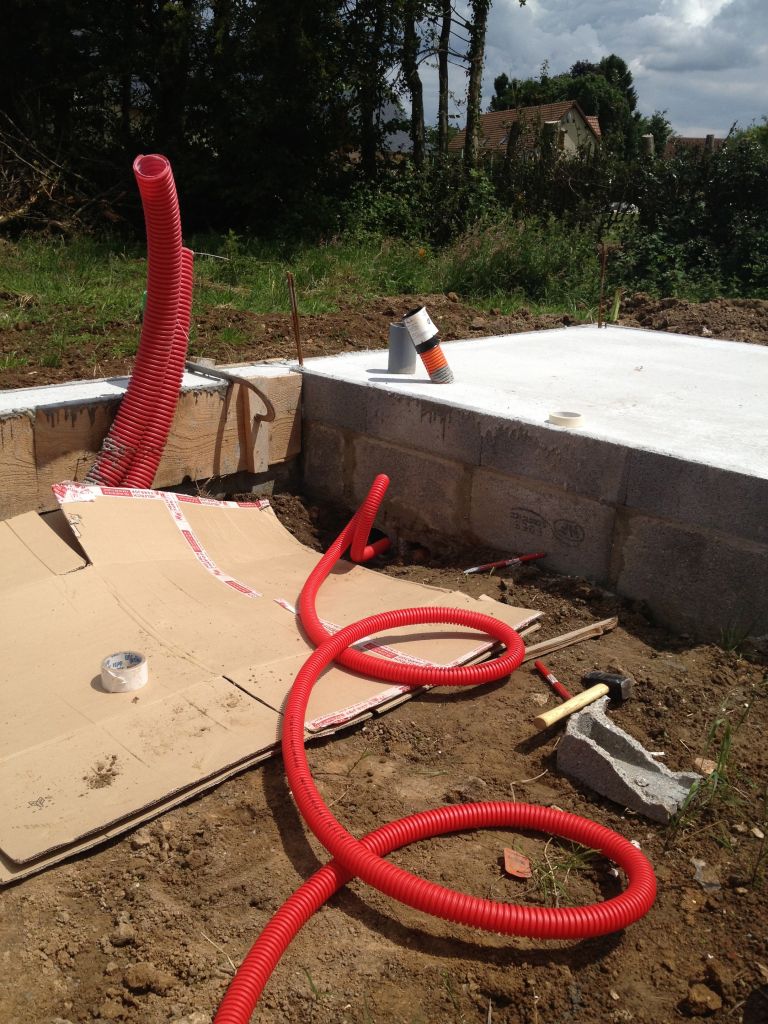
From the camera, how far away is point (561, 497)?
364 cm

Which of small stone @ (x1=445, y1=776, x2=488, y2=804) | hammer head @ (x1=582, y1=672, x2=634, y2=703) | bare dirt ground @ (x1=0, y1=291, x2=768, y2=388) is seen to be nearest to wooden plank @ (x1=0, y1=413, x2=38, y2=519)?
bare dirt ground @ (x1=0, y1=291, x2=768, y2=388)

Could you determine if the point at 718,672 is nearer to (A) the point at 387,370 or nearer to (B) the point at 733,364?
(A) the point at 387,370

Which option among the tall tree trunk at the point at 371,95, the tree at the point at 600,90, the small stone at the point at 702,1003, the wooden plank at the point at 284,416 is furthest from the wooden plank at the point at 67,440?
the tree at the point at 600,90

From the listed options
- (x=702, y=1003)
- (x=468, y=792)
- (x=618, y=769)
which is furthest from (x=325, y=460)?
(x=702, y=1003)

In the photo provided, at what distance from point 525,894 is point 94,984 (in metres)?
0.98

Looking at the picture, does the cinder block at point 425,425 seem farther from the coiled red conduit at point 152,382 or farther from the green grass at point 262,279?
the green grass at point 262,279

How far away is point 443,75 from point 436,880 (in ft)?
43.7

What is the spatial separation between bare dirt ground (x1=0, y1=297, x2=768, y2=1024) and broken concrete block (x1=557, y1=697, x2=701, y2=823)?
0.04 meters

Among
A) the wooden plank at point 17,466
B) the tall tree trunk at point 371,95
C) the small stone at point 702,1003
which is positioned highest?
the tall tree trunk at point 371,95

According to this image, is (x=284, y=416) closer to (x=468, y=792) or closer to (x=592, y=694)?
(x=592, y=694)

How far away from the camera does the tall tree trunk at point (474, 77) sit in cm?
1268

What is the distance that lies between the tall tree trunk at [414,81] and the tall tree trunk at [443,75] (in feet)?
1.09

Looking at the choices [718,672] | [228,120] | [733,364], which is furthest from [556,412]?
[228,120]

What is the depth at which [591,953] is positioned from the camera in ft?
6.25
